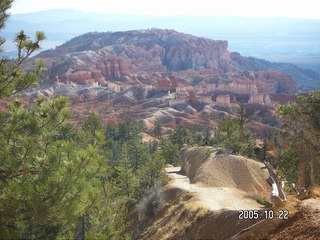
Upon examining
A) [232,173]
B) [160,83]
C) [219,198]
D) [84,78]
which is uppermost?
[219,198]

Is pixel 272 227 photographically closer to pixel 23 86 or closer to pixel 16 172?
pixel 16 172

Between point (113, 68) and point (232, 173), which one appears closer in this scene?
point (232, 173)

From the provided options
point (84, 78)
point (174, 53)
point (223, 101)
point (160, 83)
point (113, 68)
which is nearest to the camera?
point (223, 101)

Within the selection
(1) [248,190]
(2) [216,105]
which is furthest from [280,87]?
(1) [248,190]

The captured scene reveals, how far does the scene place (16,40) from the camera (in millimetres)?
10734

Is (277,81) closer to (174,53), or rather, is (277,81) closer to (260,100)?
(260,100)

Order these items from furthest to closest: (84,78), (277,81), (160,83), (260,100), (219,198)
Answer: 1. (277,81)
2. (84,78)
3. (160,83)
4. (260,100)
5. (219,198)

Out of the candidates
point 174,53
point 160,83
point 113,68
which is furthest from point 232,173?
point 174,53

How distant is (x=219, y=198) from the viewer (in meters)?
20.8

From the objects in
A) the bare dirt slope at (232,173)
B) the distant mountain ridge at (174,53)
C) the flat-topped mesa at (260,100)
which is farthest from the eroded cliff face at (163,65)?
the bare dirt slope at (232,173)

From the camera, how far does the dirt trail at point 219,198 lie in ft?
61.2

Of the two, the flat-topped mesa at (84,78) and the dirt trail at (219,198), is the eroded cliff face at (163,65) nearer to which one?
the flat-topped mesa at (84,78)

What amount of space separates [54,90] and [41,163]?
10895cm

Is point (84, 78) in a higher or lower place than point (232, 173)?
lower
